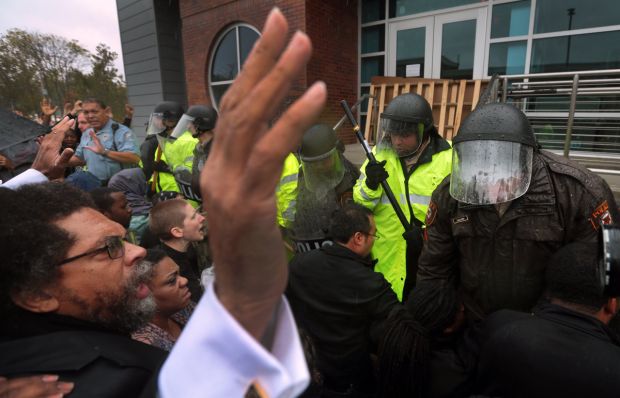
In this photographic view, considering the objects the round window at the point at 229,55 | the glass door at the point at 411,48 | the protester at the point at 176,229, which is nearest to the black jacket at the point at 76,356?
the protester at the point at 176,229

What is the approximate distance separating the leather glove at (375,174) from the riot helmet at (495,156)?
905 mm

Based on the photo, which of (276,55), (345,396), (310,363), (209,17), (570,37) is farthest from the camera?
(209,17)

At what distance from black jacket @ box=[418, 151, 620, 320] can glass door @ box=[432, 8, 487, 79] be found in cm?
559

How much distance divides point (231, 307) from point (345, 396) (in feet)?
6.54

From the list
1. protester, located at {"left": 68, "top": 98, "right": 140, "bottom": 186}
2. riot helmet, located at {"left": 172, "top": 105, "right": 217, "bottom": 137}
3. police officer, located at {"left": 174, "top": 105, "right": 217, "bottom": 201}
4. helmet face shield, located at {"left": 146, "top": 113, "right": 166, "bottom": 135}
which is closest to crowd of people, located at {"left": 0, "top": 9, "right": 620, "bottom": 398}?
police officer, located at {"left": 174, "top": 105, "right": 217, "bottom": 201}

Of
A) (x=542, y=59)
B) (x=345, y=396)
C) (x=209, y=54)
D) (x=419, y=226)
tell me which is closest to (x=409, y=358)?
(x=345, y=396)

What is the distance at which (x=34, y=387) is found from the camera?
2.63 ft

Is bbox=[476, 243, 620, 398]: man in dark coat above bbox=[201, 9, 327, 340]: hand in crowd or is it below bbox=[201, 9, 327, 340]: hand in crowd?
below

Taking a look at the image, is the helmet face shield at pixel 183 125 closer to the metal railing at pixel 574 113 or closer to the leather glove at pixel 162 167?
the leather glove at pixel 162 167

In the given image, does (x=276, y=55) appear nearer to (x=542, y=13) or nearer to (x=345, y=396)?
(x=345, y=396)

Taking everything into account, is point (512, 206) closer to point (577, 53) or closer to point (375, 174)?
point (375, 174)

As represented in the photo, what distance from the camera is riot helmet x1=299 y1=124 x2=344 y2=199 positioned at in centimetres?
285

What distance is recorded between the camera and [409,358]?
1.68 m

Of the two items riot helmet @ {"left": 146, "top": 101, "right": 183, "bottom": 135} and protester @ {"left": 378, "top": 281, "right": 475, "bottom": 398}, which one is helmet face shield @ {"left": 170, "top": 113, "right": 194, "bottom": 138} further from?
protester @ {"left": 378, "top": 281, "right": 475, "bottom": 398}
